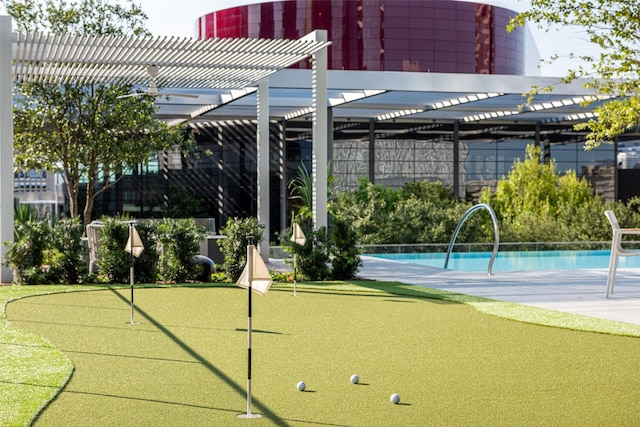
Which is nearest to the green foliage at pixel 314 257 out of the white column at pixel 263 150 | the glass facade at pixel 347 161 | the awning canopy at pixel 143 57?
the awning canopy at pixel 143 57

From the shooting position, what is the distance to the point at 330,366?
279 inches

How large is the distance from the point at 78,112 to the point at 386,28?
4497 cm

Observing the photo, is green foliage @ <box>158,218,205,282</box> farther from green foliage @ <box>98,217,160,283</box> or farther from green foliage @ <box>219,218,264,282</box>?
green foliage @ <box>219,218,264,282</box>

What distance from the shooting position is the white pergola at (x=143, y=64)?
45.6 feet

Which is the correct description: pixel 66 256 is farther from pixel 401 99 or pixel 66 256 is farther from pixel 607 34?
pixel 401 99

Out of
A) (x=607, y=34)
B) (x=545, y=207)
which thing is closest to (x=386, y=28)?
(x=545, y=207)

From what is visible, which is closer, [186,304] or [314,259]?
[186,304]

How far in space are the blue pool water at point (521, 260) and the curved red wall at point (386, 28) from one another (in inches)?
1467

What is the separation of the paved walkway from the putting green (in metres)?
1.52

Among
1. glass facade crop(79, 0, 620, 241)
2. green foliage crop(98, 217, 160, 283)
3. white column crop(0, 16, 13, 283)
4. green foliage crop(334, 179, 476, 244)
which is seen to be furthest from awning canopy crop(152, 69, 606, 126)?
white column crop(0, 16, 13, 283)

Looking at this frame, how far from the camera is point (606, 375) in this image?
22.2 feet

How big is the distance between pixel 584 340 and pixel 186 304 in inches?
195

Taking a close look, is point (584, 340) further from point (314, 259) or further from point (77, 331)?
point (314, 259)

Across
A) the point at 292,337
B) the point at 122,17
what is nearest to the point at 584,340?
the point at 292,337
